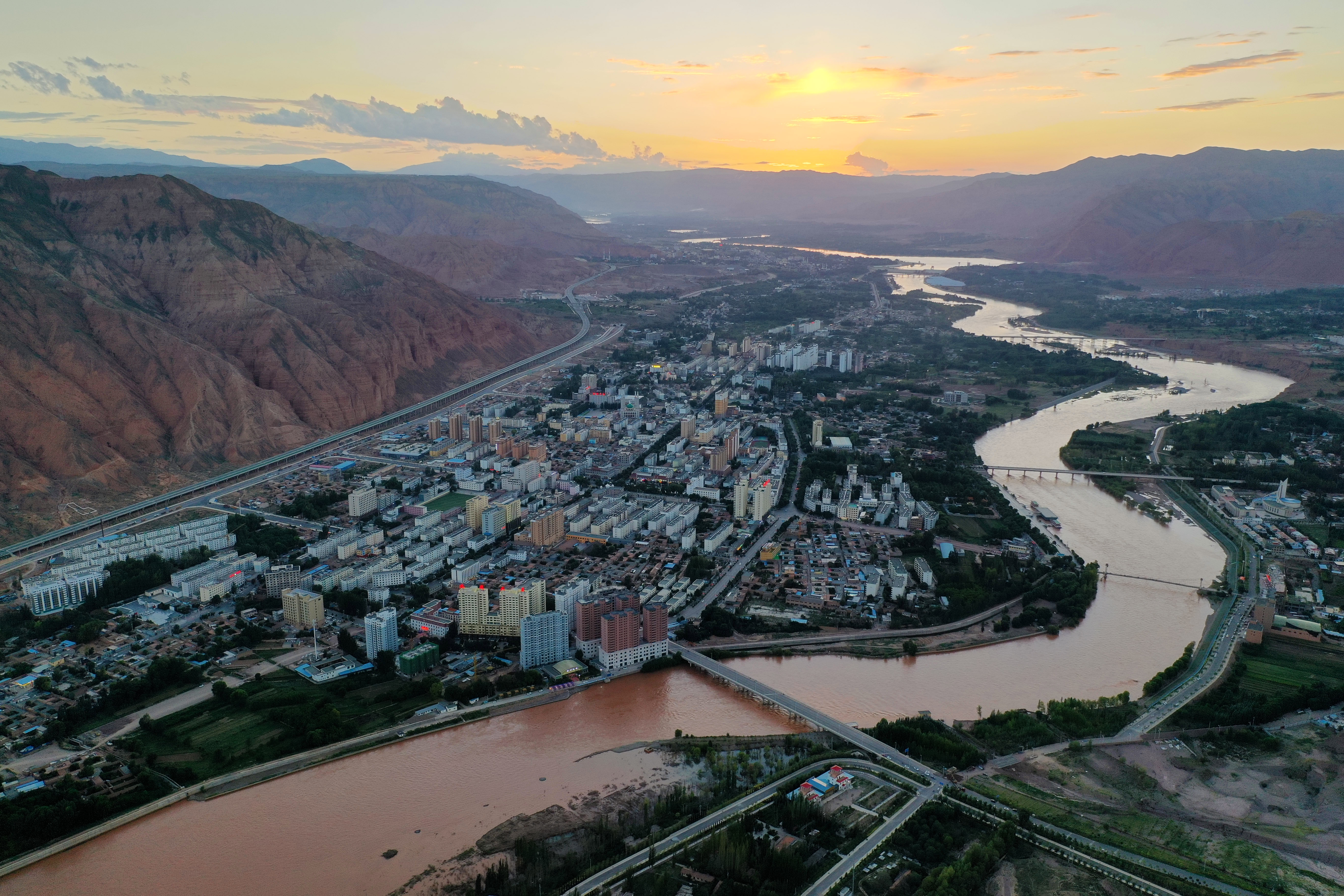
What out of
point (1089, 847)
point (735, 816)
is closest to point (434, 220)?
point (735, 816)

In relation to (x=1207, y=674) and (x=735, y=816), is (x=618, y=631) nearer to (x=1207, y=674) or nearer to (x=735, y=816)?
(x=735, y=816)

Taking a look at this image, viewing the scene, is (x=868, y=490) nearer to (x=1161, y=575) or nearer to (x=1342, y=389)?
(x=1161, y=575)

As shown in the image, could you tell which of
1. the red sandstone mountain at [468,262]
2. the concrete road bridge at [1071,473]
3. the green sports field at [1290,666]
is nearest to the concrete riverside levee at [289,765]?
the green sports field at [1290,666]

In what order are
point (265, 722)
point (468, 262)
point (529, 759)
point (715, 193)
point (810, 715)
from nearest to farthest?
point (529, 759) < point (265, 722) < point (810, 715) < point (468, 262) < point (715, 193)

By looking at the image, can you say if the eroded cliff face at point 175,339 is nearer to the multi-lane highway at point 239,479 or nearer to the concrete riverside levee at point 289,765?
the multi-lane highway at point 239,479

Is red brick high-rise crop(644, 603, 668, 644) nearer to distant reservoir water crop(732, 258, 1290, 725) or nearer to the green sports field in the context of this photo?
distant reservoir water crop(732, 258, 1290, 725)

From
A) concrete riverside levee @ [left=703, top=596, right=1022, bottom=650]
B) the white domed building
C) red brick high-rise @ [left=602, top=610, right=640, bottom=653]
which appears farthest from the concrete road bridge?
red brick high-rise @ [left=602, top=610, right=640, bottom=653]

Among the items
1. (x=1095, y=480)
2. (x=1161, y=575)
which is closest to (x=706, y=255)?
(x=1095, y=480)
